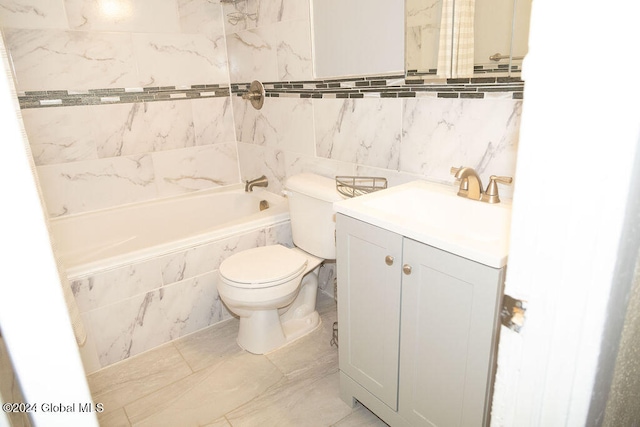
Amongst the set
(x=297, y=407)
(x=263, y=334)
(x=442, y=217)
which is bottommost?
(x=297, y=407)

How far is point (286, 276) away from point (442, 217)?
0.79m

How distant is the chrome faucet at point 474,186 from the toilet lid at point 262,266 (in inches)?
35.4

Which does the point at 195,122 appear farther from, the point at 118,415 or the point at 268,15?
the point at 118,415

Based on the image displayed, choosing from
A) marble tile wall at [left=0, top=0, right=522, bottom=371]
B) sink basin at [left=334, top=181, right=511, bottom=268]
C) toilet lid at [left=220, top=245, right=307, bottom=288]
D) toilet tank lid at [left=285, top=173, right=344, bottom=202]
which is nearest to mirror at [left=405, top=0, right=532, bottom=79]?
marble tile wall at [left=0, top=0, right=522, bottom=371]

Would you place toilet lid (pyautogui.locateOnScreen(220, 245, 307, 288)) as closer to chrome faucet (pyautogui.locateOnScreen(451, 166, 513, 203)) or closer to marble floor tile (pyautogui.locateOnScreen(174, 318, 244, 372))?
marble floor tile (pyautogui.locateOnScreen(174, 318, 244, 372))

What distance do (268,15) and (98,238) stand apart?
70.2 inches

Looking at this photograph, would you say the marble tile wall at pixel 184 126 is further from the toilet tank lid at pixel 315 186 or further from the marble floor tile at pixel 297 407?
the marble floor tile at pixel 297 407

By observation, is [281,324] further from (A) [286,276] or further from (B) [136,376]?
(B) [136,376]

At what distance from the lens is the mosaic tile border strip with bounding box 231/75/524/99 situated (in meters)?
1.46

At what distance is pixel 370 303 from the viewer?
148 cm

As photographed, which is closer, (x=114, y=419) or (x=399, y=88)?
(x=114, y=419)

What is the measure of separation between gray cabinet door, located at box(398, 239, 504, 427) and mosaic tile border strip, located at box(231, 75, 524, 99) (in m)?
0.68

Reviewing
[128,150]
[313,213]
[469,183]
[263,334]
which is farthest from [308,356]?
[128,150]

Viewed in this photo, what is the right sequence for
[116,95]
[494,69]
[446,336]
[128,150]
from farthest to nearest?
[128,150], [116,95], [494,69], [446,336]
